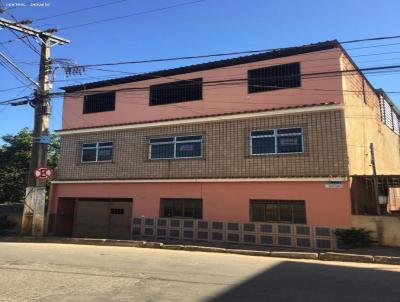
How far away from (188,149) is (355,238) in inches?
309

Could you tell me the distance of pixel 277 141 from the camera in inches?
640

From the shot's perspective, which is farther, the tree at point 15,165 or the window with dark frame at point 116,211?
the tree at point 15,165

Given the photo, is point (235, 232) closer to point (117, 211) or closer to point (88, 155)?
point (117, 211)

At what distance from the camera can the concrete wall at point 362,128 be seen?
52.1ft

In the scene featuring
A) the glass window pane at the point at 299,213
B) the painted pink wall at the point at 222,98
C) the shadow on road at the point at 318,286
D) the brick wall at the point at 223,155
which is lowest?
the shadow on road at the point at 318,286

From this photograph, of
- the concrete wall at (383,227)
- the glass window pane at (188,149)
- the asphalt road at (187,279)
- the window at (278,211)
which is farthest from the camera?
the glass window pane at (188,149)

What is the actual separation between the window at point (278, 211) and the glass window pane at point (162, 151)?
4548mm

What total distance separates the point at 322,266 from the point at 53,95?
14.2m

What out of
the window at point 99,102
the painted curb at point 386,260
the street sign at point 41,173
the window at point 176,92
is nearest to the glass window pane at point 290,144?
the window at point 176,92

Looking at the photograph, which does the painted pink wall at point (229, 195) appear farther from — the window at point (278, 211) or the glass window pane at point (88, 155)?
the glass window pane at point (88, 155)

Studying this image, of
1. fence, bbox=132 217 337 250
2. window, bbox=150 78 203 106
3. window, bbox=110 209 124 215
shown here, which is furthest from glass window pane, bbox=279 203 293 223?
window, bbox=110 209 124 215

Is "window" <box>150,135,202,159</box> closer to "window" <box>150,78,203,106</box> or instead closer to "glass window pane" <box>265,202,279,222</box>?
"window" <box>150,78,203,106</box>

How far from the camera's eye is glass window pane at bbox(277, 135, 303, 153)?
1584 cm

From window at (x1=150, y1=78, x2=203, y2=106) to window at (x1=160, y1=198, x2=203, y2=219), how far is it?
4.54 meters
